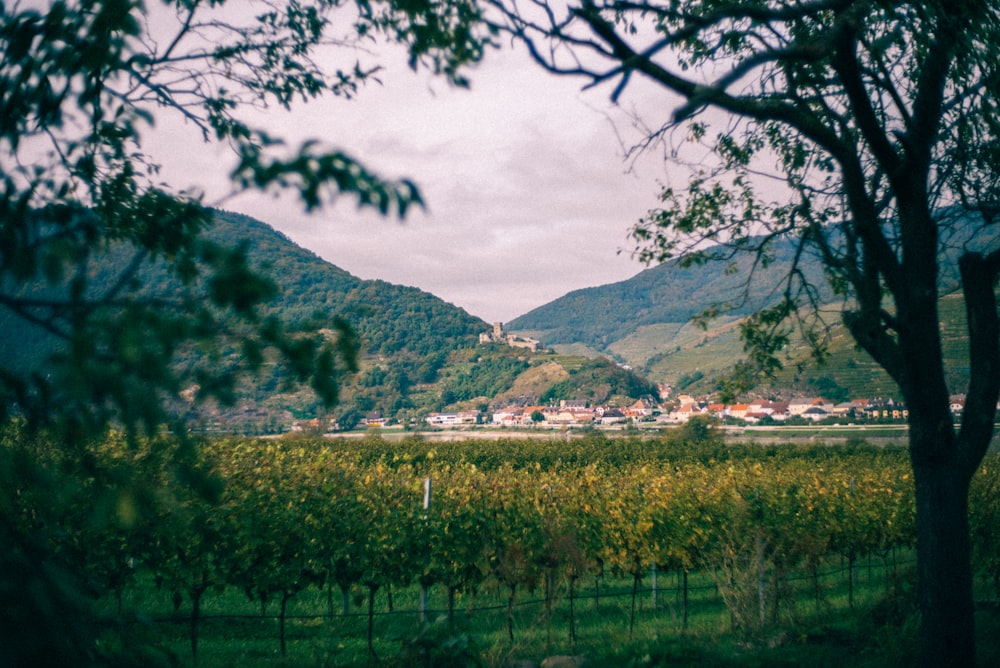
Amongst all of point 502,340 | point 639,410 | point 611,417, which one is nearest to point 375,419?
point 611,417

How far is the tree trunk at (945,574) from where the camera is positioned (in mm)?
5094

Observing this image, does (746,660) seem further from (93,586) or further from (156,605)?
(156,605)

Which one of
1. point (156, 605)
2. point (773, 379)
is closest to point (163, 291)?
point (773, 379)

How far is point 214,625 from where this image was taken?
952 cm

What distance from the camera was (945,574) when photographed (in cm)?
515

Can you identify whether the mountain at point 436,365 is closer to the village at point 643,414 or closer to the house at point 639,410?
the village at point 643,414

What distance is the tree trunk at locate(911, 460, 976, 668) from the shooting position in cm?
509

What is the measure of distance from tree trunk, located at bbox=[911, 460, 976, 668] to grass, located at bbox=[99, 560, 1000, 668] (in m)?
1.15

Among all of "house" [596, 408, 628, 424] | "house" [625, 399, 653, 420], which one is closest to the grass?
"house" [596, 408, 628, 424]

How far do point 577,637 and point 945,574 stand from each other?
15.6ft

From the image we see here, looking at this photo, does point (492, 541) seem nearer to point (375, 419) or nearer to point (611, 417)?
point (375, 419)

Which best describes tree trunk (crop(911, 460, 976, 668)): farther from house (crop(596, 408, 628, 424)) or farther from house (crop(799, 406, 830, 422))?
house (crop(596, 408, 628, 424))

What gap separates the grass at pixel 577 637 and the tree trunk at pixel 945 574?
1151 millimetres

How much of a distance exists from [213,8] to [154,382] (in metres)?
4.08
